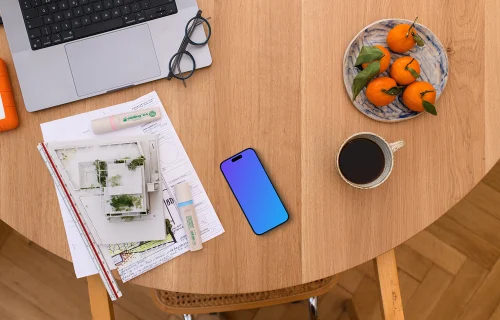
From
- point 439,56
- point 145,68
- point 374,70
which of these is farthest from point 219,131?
point 439,56

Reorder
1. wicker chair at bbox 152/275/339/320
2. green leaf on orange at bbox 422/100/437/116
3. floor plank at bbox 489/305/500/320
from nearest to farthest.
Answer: green leaf on orange at bbox 422/100/437/116 → wicker chair at bbox 152/275/339/320 → floor plank at bbox 489/305/500/320

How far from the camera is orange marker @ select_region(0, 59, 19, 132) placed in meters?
0.78

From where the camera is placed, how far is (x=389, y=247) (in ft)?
2.60

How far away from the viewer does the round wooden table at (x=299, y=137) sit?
0.79 metres

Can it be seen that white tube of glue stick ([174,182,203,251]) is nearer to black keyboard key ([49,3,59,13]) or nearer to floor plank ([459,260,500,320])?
black keyboard key ([49,3,59,13])

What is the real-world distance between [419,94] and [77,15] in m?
0.60

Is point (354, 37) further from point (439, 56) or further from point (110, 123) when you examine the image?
point (110, 123)

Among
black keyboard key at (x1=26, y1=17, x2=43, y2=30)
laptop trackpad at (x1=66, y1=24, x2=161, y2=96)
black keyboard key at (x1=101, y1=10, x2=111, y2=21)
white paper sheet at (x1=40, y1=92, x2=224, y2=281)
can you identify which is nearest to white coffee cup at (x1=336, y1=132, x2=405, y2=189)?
white paper sheet at (x1=40, y1=92, x2=224, y2=281)

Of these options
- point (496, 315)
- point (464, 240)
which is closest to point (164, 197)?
point (464, 240)

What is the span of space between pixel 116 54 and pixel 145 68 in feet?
0.19

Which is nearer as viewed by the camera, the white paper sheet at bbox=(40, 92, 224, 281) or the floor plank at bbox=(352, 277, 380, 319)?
the white paper sheet at bbox=(40, 92, 224, 281)

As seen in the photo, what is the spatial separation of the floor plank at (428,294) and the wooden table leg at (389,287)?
599 mm

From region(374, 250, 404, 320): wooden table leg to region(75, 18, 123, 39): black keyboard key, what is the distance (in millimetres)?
637

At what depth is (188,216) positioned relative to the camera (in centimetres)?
78
